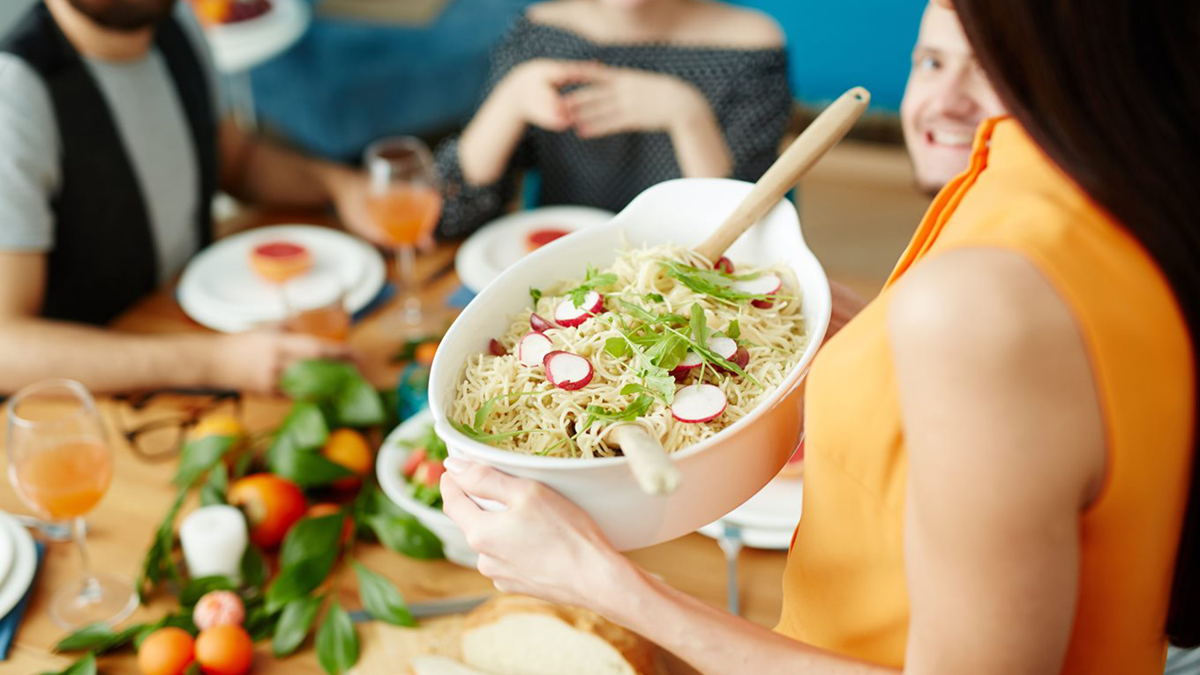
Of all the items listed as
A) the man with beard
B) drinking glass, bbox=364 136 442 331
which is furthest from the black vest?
drinking glass, bbox=364 136 442 331

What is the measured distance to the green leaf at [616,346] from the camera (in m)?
0.93

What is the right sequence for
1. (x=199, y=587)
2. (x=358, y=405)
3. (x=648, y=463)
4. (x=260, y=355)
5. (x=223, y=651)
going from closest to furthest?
(x=648, y=463)
(x=223, y=651)
(x=199, y=587)
(x=358, y=405)
(x=260, y=355)

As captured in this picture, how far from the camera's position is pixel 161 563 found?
1303mm

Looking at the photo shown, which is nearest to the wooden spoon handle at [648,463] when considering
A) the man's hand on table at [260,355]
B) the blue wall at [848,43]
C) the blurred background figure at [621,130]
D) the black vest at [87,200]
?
the man's hand on table at [260,355]

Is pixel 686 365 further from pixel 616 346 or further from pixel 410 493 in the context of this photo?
pixel 410 493

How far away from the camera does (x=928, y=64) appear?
1801mm

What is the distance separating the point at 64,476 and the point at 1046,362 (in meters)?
1.18

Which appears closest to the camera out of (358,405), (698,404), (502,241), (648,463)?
(648,463)

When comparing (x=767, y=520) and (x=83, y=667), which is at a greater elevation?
(x=767, y=520)

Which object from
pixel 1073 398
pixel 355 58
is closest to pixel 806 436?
pixel 1073 398

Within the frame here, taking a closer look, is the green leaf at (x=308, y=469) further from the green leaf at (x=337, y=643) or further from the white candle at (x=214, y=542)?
the green leaf at (x=337, y=643)

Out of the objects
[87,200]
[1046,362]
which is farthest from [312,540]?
[87,200]

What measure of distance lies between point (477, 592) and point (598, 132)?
3.81 ft

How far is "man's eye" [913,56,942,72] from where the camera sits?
5.87ft
